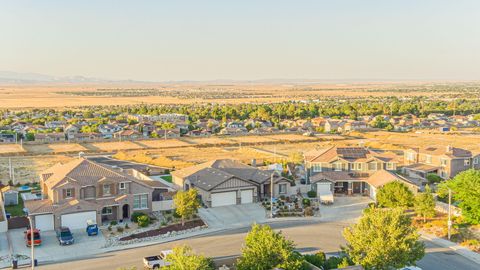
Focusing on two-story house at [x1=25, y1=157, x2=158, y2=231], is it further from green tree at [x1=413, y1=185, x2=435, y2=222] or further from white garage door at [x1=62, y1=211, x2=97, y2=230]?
green tree at [x1=413, y1=185, x2=435, y2=222]

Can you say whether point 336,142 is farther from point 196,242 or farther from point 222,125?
point 196,242

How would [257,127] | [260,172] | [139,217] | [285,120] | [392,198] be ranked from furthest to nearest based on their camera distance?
[285,120], [257,127], [260,172], [392,198], [139,217]

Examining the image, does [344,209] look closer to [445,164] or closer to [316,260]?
[316,260]

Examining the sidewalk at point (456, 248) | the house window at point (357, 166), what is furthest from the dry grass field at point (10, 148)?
the sidewalk at point (456, 248)

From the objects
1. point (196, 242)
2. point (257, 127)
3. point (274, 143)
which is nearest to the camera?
point (196, 242)

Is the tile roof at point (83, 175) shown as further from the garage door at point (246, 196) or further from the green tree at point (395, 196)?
the green tree at point (395, 196)

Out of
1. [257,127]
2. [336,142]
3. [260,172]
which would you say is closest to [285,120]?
[257,127]

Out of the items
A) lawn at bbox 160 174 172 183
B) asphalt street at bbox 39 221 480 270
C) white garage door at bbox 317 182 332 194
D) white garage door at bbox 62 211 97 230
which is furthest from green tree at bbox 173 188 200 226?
lawn at bbox 160 174 172 183

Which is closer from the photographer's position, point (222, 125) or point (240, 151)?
point (240, 151)
